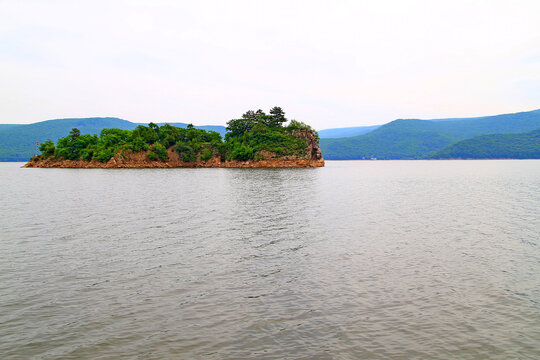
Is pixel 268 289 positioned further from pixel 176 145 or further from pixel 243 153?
pixel 176 145

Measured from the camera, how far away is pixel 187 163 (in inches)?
7766

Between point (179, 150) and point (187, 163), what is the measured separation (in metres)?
8.79

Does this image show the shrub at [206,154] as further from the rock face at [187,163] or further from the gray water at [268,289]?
the gray water at [268,289]

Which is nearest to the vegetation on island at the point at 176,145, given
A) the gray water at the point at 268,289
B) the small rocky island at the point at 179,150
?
the small rocky island at the point at 179,150

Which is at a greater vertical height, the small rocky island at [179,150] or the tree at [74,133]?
the tree at [74,133]

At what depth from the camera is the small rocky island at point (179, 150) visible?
181m

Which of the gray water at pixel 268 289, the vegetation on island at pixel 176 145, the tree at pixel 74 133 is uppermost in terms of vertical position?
the tree at pixel 74 133

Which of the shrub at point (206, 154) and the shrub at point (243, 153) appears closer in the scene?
the shrub at point (243, 153)

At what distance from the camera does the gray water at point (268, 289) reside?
11273mm

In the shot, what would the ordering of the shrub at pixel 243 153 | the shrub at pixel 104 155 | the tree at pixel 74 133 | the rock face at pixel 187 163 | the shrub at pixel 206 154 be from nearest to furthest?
the shrub at pixel 104 155, the rock face at pixel 187 163, the shrub at pixel 243 153, the tree at pixel 74 133, the shrub at pixel 206 154

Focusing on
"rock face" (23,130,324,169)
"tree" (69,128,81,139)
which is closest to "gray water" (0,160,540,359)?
"rock face" (23,130,324,169)

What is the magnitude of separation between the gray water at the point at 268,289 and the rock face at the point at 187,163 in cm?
14692

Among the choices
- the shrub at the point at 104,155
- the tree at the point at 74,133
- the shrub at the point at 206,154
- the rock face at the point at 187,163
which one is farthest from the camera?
the shrub at the point at 206,154

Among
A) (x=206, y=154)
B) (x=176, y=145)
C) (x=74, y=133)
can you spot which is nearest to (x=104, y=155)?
(x=74, y=133)
